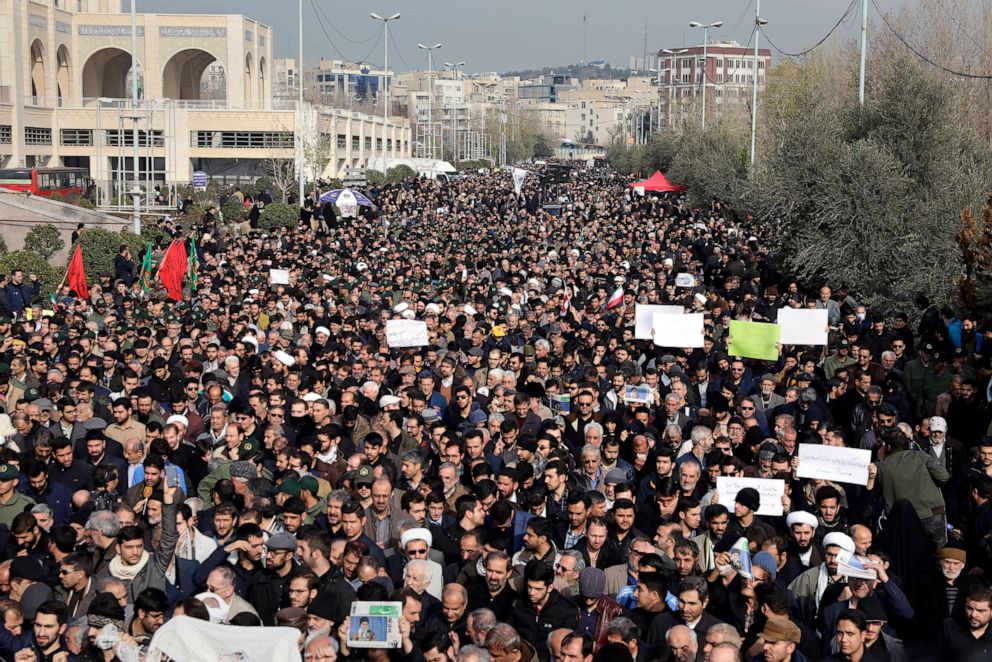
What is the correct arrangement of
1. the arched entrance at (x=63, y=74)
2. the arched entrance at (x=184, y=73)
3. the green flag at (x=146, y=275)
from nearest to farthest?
the green flag at (x=146, y=275), the arched entrance at (x=63, y=74), the arched entrance at (x=184, y=73)

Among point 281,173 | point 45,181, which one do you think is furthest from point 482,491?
point 281,173

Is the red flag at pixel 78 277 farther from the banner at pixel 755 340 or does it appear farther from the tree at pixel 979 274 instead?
the tree at pixel 979 274

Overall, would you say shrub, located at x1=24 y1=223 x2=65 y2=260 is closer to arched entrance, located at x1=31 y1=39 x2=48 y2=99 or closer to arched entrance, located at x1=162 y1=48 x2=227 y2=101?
arched entrance, located at x1=31 y1=39 x2=48 y2=99

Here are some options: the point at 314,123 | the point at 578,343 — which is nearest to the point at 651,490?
the point at 578,343

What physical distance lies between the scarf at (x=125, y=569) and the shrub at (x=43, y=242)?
72.0ft

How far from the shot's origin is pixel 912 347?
1538 centimetres

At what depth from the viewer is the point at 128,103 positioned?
6291 centimetres

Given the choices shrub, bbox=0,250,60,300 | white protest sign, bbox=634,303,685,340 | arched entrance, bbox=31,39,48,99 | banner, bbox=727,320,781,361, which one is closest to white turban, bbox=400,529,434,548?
banner, bbox=727,320,781,361

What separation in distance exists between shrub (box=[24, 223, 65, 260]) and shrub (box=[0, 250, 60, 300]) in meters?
1.73

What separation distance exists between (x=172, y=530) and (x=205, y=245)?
2094 centimetres

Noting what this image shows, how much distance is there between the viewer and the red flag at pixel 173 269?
21.4 meters

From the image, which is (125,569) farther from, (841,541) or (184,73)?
(184,73)

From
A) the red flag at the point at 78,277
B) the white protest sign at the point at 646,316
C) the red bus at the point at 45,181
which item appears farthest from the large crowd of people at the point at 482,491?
the red bus at the point at 45,181

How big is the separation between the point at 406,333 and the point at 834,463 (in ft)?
21.3
